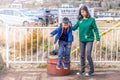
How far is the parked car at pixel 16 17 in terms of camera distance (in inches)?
950

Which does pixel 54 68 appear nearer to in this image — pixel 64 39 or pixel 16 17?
pixel 64 39

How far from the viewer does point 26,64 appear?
30.0ft

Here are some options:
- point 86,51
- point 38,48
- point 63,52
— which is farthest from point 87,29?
point 38,48

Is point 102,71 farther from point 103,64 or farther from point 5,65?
point 5,65

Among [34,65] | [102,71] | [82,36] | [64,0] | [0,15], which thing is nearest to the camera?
[82,36]

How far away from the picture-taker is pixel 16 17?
24.8m

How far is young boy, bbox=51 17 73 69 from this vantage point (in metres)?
7.59

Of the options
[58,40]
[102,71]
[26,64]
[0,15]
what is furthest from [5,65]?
[0,15]

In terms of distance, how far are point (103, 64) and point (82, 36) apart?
66.9 inches

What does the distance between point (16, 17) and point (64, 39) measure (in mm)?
17394

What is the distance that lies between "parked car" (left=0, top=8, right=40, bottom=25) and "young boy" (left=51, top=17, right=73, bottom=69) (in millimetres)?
16081

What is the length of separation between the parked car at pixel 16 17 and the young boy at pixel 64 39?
16081 mm

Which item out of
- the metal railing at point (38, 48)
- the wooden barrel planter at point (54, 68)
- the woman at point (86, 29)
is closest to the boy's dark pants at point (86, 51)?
the woman at point (86, 29)

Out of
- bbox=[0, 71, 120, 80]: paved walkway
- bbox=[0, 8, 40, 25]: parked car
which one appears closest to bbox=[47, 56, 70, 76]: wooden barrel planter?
bbox=[0, 71, 120, 80]: paved walkway
